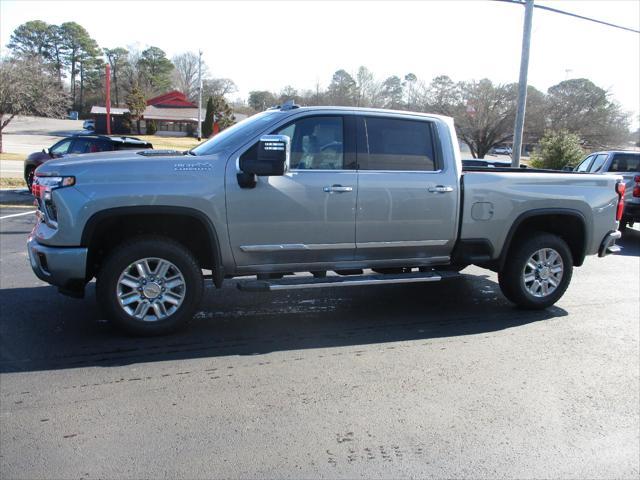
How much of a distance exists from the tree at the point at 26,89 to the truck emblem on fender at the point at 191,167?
23.5 metres

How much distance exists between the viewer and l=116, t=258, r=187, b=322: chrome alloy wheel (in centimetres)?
480

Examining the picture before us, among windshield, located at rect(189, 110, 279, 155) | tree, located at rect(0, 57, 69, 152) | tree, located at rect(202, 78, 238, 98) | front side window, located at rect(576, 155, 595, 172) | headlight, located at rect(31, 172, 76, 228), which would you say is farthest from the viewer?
tree, located at rect(202, 78, 238, 98)

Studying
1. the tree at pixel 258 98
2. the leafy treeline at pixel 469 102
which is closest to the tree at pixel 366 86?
the leafy treeline at pixel 469 102

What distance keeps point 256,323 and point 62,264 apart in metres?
1.87

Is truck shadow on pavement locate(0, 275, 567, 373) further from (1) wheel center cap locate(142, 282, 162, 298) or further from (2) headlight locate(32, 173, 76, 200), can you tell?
(2) headlight locate(32, 173, 76, 200)

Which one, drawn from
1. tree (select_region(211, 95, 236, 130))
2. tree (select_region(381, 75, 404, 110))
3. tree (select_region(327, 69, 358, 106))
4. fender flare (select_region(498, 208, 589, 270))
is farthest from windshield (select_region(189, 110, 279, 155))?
tree (select_region(211, 95, 236, 130))

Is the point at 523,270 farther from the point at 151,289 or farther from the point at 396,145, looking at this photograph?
the point at 151,289

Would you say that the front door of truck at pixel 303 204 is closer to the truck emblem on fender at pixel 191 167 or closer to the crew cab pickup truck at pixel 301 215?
the crew cab pickup truck at pixel 301 215

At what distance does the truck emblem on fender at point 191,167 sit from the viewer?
4789mm

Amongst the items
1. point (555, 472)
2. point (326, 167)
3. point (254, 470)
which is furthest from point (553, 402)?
point (326, 167)

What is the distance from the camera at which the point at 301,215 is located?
5109 mm

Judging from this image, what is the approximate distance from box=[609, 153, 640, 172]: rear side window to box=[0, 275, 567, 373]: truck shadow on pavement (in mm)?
7853

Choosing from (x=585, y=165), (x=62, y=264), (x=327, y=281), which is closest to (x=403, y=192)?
(x=327, y=281)

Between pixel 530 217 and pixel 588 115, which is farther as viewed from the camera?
pixel 588 115
